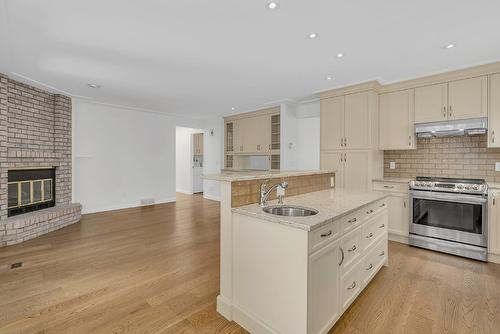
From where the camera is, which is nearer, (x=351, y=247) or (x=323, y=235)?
(x=323, y=235)

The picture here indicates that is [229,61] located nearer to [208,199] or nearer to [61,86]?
[61,86]

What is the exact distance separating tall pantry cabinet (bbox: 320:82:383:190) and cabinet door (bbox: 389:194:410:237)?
0.43 metres

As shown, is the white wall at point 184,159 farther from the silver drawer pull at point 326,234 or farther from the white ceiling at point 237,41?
the silver drawer pull at point 326,234

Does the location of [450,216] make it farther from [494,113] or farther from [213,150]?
[213,150]

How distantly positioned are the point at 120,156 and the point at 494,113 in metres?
6.81

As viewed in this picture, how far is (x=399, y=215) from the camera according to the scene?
3.72 meters

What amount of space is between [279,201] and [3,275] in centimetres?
302

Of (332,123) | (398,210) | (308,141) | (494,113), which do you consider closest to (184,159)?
(308,141)

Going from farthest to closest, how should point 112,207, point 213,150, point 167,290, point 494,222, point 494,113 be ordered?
point 213,150
point 112,207
point 494,113
point 494,222
point 167,290

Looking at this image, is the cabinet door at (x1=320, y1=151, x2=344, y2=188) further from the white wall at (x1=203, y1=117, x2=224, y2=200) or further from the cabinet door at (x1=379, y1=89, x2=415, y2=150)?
the white wall at (x1=203, y1=117, x2=224, y2=200)

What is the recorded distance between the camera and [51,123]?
4734 millimetres

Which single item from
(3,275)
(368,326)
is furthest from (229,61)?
(3,275)

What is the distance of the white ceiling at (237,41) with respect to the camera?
6.78 ft

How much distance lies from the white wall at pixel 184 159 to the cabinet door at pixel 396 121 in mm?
5725
